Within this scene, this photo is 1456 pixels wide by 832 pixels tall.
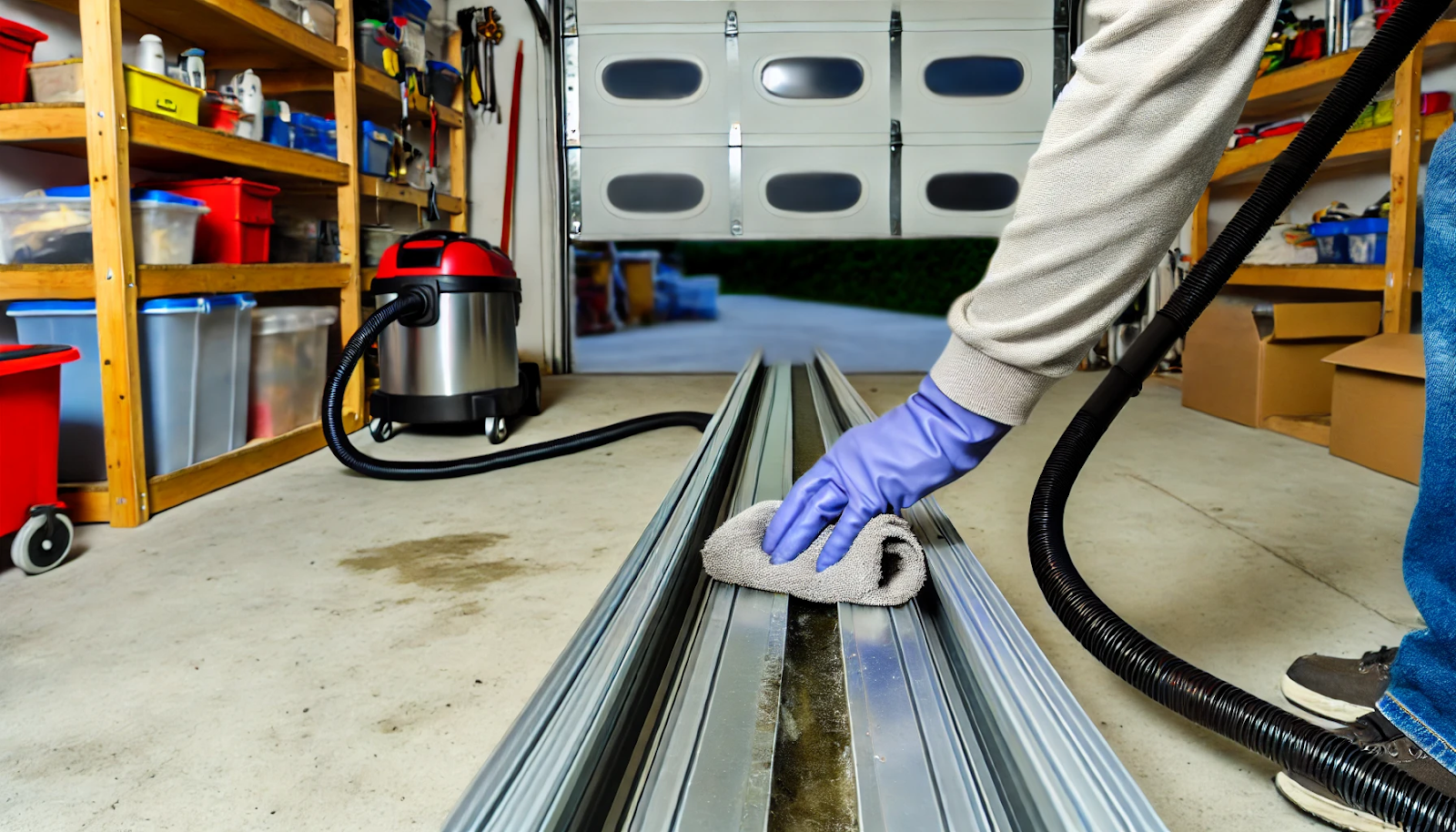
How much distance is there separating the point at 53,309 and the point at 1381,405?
10.3 feet

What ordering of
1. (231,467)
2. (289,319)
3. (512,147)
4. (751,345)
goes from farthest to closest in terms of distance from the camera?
(751,345), (512,147), (289,319), (231,467)

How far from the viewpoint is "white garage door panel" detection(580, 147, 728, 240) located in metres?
4.71

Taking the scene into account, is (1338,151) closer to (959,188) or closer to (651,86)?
(959,188)

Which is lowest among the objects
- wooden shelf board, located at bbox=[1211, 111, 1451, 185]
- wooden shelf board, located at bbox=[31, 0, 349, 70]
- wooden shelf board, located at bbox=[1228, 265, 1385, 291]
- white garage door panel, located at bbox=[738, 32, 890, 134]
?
wooden shelf board, located at bbox=[1228, 265, 1385, 291]

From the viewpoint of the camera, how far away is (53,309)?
1.90 m

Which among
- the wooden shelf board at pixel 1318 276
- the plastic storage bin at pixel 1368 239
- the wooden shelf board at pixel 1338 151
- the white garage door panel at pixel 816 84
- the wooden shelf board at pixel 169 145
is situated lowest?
the wooden shelf board at pixel 1318 276

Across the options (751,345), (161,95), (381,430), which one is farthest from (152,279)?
(751,345)

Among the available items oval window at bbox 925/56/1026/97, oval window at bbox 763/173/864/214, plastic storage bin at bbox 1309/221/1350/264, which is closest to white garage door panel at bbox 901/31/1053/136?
oval window at bbox 925/56/1026/97

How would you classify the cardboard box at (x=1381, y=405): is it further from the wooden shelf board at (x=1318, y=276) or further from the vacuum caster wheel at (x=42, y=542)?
the vacuum caster wheel at (x=42, y=542)

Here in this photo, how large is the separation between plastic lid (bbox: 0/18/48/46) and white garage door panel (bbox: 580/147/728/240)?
2.92 m

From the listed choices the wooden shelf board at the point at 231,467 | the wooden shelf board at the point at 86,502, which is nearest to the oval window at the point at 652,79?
the wooden shelf board at the point at 231,467

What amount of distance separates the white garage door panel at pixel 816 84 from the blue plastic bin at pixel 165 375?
3065 millimetres

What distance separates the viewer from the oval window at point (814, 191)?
4.73 meters

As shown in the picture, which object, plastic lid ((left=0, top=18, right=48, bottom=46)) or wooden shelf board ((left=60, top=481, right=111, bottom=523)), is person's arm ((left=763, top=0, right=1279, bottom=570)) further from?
plastic lid ((left=0, top=18, right=48, bottom=46))
